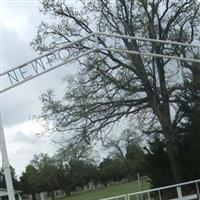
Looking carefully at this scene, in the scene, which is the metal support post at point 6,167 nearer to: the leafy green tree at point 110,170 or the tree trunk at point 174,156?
the tree trunk at point 174,156

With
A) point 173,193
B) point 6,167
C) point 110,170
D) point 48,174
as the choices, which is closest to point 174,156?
point 173,193

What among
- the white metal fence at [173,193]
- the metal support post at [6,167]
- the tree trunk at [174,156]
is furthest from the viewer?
the tree trunk at [174,156]

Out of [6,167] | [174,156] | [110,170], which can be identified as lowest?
[110,170]

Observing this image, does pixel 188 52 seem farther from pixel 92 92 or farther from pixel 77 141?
pixel 77 141

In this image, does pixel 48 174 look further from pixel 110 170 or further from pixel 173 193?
pixel 173 193

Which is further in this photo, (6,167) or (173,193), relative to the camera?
(173,193)

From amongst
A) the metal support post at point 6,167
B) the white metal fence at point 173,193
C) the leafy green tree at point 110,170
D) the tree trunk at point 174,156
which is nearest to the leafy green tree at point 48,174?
the leafy green tree at point 110,170

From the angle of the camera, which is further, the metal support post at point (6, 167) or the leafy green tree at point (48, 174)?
the leafy green tree at point (48, 174)

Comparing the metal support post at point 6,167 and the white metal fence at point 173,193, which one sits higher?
the metal support post at point 6,167

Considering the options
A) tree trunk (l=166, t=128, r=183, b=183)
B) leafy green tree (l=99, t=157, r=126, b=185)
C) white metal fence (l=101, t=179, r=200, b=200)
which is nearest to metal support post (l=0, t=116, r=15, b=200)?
white metal fence (l=101, t=179, r=200, b=200)

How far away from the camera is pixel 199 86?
3725cm

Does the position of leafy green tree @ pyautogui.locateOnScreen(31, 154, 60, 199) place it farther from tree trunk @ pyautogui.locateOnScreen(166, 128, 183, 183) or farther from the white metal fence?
the white metal fence

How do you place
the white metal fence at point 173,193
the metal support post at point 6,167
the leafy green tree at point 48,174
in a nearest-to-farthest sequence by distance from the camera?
the metal support post at point 6,167, the white metal fence at point 173,193, the leafy green tree at point 48,174

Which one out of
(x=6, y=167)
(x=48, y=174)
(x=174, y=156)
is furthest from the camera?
(x=48, y=174)
